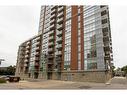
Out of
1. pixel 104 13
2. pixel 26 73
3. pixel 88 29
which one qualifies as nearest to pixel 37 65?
pixel 26 73

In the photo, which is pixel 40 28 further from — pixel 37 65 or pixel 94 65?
pixel 94 65

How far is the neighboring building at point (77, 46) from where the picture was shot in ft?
133

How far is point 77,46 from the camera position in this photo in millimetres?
46125

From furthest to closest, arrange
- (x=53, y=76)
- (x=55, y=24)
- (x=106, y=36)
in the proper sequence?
(x=55, y=24)
(x=53, y=76)
(x=106, y=36)

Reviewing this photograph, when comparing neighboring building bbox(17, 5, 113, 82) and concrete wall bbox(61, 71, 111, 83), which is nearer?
concrete wall bbox(61, 71, 111, 83)

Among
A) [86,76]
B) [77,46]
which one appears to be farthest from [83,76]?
[77,46]

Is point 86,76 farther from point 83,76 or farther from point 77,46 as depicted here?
point 77,46

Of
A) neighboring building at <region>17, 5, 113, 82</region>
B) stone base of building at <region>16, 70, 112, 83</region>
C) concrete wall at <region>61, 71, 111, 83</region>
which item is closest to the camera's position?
concrete wall at <region>61, 71, 111, 83</region>

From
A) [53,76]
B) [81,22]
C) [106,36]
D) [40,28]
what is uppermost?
[40,28]

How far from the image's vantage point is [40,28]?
2958 inches

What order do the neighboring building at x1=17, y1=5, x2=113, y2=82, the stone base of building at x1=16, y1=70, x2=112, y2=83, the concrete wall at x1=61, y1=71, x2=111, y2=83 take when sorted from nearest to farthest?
the concrete wall at x1=61, y1=71, x2=111, y2=83 < the stone base of building at x1=16, y1=70, x2=112, y2=83 < the neighboring building at x1=17, y1=5, x2=113, y2=82

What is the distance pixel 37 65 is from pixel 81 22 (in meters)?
30.1

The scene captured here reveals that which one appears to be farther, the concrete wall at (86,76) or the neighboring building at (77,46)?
the neighboring building at (77,46)

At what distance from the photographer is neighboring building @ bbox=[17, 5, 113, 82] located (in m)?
40.6
